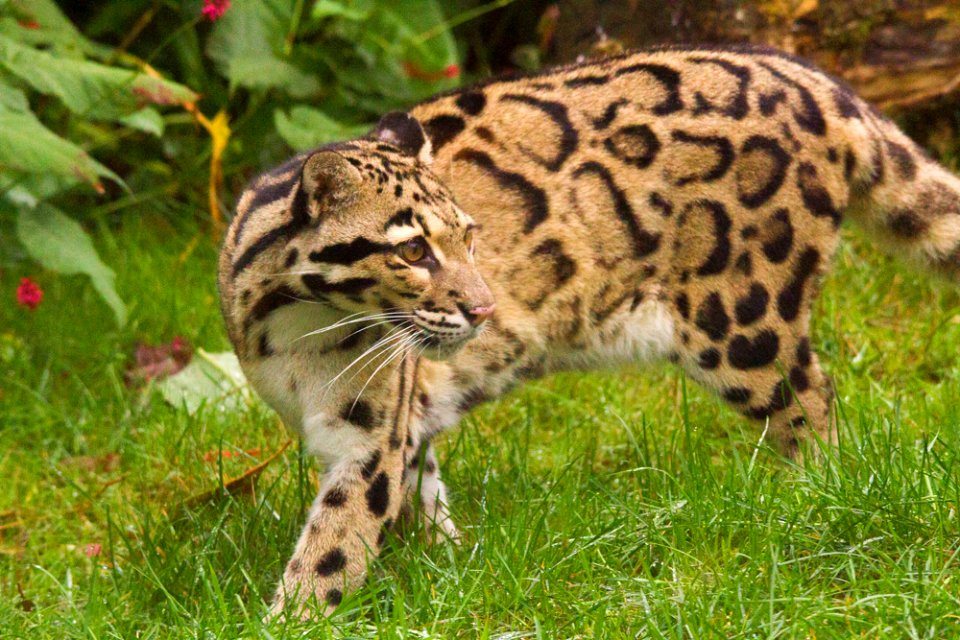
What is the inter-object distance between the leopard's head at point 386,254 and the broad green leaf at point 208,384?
2166 millimetres

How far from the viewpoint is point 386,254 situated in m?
4.58

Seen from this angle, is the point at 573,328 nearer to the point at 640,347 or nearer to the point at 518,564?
the point at 640,347

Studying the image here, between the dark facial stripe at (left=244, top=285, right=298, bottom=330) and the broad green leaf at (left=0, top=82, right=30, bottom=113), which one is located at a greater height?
the broad green leaf at (left=0, top=82, right=30, bottom=113)

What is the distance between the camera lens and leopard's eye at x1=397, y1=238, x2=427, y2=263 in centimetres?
460

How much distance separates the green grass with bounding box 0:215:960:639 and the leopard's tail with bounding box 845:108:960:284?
680mm

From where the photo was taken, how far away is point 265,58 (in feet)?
28.8

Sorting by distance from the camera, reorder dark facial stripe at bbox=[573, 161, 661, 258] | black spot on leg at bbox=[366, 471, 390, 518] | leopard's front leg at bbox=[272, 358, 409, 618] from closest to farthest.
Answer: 1. leopard's front leg at bbox=[272, 358, 409, 618]
2. black spot on leg at bbox=[366, 471, 390, 518]
3. dark facial stripe at bbox=[573, 161, 661, 258]

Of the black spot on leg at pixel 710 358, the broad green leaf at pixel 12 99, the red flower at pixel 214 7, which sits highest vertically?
the red flower at pixel 214 7

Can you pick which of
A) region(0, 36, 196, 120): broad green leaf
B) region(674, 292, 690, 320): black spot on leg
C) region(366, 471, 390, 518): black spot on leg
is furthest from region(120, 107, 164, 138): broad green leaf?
region(674, 292, 690, 320): black spot on leg

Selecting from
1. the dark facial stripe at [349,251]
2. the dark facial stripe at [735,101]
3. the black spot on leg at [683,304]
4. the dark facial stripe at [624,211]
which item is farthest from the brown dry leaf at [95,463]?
the dark facial stripe at [735,101]

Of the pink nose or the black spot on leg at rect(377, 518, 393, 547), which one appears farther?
the black spot on leg at rect(377, 518, 393, 547)

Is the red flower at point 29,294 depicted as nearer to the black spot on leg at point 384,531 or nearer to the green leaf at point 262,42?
the green leaf at point 262,42

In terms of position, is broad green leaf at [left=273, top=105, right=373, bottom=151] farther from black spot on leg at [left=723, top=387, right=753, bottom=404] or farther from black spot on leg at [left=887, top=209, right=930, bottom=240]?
black spot on leg at [left=887, top=209, right=930, bottom=240]

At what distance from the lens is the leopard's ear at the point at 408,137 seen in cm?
507
